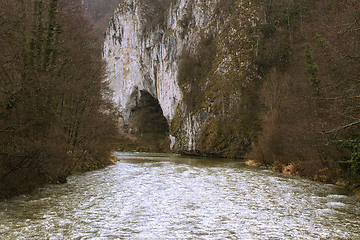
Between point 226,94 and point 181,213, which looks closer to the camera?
point 181,213

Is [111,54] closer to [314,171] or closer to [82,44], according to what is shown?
[82,44]

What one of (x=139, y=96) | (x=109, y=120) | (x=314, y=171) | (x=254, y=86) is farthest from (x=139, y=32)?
(x=314, y=171)

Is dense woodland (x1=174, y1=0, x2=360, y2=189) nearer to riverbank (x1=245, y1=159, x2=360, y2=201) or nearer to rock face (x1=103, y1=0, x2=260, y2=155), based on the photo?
rock face (x1=103, y1=0, x2=260, y2=155)

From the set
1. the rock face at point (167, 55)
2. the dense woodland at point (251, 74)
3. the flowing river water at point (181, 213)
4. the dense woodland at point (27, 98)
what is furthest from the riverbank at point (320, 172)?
the rock face at point (167, 55)

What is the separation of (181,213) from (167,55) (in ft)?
158

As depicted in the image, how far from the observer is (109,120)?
19328 mm

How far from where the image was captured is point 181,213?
778cm

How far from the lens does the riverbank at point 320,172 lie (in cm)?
1286

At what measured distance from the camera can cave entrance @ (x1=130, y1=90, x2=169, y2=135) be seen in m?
64.9

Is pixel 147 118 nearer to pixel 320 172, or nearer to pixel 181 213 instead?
pixel 320 172

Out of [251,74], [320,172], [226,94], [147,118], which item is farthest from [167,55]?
[320,172]

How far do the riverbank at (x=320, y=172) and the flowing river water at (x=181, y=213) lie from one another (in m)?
1.00

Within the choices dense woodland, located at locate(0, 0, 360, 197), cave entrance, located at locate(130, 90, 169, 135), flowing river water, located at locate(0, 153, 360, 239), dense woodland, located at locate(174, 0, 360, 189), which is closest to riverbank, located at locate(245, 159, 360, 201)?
dense woodland, located at locate(0, 0, 360, 197)

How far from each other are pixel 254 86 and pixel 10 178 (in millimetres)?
29938
